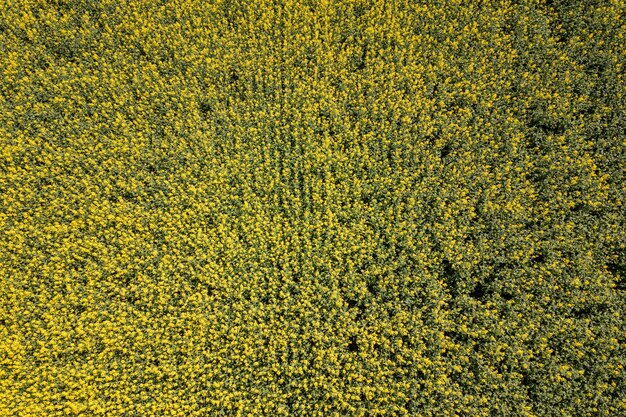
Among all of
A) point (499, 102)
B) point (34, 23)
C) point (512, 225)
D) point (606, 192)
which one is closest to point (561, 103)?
point (499, 102)

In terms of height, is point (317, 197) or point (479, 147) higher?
point (479, 147)

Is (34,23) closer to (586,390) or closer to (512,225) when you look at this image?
(512,225)

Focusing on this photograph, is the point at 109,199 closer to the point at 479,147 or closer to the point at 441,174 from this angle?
the point at 441,174

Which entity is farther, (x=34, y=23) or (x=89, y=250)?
(x=34, y=23)

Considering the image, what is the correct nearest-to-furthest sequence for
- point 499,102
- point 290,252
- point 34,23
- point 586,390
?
1. point 586,390
2. point 290,252
3. point 499,102
4. point 34,23

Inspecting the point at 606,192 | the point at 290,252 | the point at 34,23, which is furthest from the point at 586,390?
the point at 34,23

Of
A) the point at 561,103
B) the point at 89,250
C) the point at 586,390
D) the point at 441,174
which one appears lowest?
the point at 586,390

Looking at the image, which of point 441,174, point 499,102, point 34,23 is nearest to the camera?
point 441,174
